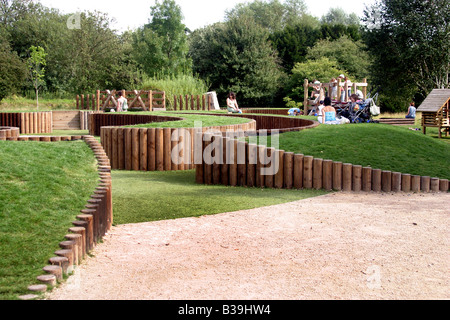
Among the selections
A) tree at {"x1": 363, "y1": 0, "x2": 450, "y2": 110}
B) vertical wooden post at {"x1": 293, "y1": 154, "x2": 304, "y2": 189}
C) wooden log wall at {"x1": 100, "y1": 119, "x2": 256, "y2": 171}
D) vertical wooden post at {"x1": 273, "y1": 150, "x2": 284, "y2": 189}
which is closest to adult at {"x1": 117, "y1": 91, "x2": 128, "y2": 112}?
wooden log wall at {"x1": 100, "y1": 119, "x2": 256, "y2": 171}

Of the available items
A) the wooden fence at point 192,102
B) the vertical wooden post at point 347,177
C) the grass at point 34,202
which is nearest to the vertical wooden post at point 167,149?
the grass at point 34,202

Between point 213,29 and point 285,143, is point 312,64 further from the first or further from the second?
point 285,143

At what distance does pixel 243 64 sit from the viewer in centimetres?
4372

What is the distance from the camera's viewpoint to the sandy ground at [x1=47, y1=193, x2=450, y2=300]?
4.38 meters

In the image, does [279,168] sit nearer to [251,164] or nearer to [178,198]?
[251,164]

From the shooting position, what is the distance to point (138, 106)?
30.2 metres

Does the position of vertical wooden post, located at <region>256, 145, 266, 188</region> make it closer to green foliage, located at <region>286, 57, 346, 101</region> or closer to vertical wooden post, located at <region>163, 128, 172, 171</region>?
vertical wooden post, located at <region>163, 128, 172, 171</region>

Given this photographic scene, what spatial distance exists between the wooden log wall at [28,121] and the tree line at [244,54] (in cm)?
1176

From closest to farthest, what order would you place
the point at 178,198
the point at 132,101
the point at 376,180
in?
the point at 178,198 → the point at 376,180 → the point at 132,101

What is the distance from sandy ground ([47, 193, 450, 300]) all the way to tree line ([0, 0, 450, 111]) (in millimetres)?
28238

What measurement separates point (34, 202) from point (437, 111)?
16.8 metres

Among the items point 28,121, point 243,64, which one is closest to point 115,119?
point 28,121

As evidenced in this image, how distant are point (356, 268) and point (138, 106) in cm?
2623

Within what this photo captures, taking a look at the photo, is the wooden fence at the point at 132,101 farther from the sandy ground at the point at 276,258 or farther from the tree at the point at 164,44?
the sandy ground at the point at 276,258
